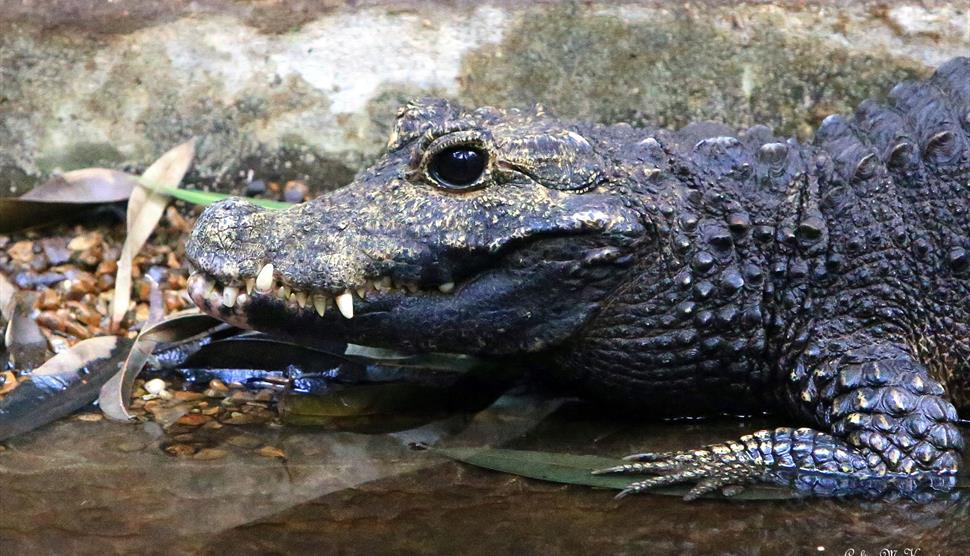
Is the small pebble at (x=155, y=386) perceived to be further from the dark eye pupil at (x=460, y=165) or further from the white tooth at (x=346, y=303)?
the dark eye pupil at (x=460, y=165)

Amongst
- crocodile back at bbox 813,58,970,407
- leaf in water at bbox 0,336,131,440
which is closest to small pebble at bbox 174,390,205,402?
leaf in water at bbox 0,336,131,440

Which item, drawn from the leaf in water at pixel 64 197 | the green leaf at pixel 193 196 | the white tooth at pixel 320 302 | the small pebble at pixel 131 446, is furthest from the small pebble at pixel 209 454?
the leaf in water at pixel 64 197

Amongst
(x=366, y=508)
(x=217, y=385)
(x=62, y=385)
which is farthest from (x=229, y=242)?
(x=366, y=508)

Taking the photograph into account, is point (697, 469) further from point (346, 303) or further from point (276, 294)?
point (276, 294)

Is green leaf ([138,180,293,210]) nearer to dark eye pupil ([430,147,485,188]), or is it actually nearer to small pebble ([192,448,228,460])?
dark eye pupil ([430,147,485,188])

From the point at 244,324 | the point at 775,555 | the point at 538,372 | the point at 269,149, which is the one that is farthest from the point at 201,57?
the point at 775,555

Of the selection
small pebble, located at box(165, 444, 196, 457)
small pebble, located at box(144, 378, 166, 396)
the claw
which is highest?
the claw
